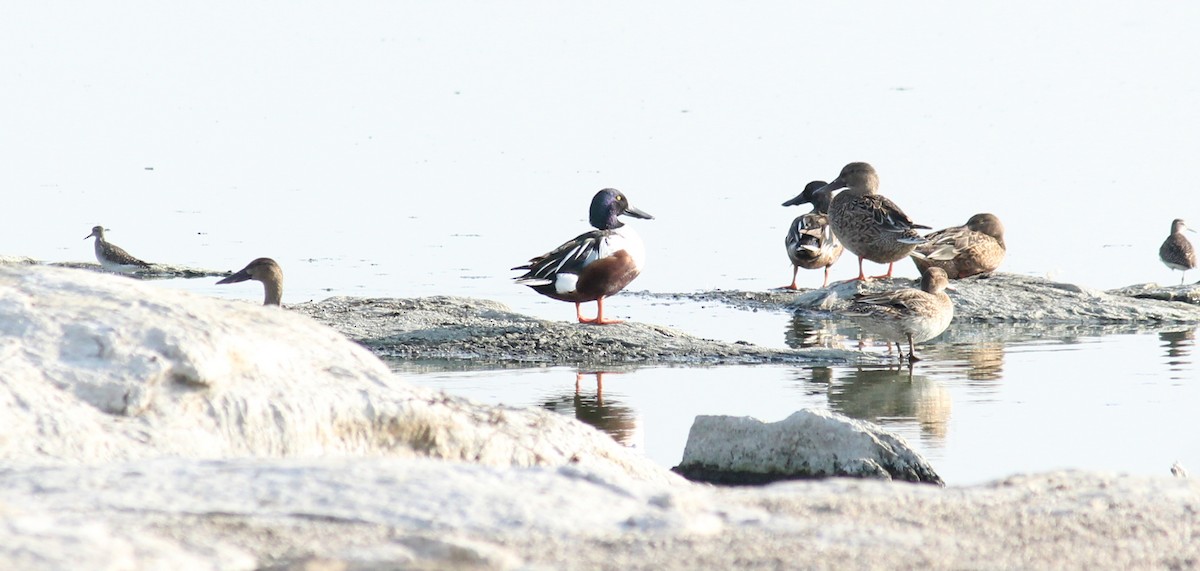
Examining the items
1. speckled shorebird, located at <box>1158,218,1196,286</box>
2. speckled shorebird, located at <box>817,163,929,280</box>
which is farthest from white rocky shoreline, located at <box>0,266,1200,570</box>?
speckled shorebird, located at <box>1158,218,1196,286</box>

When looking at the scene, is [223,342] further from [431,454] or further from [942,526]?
[942,526]

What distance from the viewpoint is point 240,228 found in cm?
1783

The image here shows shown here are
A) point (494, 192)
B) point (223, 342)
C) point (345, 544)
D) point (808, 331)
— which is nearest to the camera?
point (345, 544)

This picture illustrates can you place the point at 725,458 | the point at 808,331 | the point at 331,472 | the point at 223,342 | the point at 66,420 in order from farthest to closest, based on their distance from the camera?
the point at 808,331
the point at 725,458
the point at 223,342
the point at 66,420
the point at 331,472

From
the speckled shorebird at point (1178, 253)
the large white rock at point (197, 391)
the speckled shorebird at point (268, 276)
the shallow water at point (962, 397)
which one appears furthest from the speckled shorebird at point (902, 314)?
the large white rock at point (197, 391)

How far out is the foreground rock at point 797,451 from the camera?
765 centimetres

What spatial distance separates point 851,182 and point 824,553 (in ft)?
45.0

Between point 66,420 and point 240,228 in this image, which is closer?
point 66,420

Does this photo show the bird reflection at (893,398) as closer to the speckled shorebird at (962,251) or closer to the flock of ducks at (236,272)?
the speckled shorebird at (962,251)

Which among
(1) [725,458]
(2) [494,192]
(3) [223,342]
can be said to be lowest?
(1) [725,458]

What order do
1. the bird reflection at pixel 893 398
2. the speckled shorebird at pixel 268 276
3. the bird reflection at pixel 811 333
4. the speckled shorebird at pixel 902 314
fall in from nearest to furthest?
the bird reflection at pixel 893 398 → the speckled shorebird at pixel 902 314 → the speckled shorebird at pixel 268 276 → the bird reflection at pixel 811 333

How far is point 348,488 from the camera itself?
4578 mm

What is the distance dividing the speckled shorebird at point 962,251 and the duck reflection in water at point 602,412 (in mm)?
5295

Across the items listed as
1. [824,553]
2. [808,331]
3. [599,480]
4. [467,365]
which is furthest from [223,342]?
[808,331]
